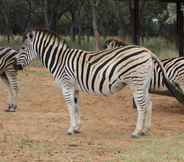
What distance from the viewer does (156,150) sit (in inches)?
307

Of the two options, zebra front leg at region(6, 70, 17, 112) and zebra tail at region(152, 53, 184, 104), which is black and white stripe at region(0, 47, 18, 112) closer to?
zebra front leg at region(6, 70, 17, 112)

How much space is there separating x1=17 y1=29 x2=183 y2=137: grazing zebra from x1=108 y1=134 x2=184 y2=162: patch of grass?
663mm

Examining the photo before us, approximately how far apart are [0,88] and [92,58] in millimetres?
7622

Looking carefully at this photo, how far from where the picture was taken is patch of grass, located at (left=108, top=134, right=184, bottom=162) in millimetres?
7084

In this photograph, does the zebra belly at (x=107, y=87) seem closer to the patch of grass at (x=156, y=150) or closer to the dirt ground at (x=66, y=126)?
the dirt ground at (x=66, y=126)

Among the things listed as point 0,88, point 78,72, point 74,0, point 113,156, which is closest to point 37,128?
point 78,72

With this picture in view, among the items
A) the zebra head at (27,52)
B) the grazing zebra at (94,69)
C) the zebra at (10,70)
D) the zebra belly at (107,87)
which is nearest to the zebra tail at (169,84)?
the grazing zebra at (94,69)

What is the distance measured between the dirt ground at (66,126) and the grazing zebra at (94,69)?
0.58 m

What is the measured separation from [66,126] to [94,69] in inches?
66.0

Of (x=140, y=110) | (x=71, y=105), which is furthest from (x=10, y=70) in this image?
(x=140, y=110)

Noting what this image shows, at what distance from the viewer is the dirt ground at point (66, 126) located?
773 cm

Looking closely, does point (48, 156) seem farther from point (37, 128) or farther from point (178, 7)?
point (178, 7)

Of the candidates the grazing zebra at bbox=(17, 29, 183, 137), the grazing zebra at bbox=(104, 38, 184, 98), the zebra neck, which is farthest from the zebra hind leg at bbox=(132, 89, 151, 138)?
the grazing zebra at bbox=(104, 38, 184, 98)

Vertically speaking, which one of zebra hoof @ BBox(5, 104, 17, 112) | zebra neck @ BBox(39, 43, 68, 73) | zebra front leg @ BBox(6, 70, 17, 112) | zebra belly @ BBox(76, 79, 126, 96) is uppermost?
zebra neck @ BBox(39, 43, 68, 73)
